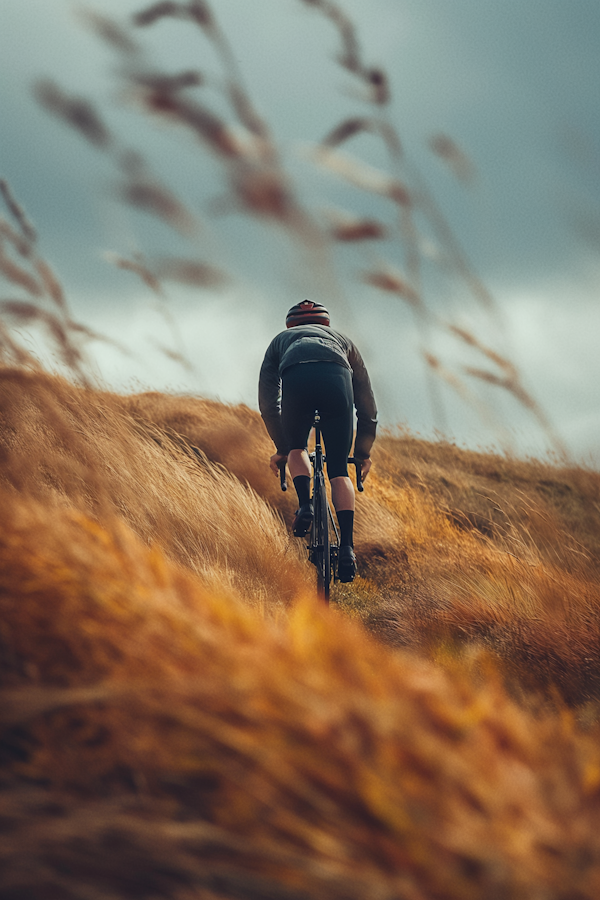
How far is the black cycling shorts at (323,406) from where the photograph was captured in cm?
376

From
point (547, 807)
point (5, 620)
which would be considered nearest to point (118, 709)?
point (5, 620)

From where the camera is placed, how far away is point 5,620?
1239 millimetres

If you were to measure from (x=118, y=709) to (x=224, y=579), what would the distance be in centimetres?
229

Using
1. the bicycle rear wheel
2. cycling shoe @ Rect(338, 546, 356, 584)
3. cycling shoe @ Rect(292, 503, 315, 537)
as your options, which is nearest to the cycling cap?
the bicycle rear wheel

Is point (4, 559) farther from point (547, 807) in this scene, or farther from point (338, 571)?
point (338, 571)

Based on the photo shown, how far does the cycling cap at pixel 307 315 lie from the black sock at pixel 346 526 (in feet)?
4.48

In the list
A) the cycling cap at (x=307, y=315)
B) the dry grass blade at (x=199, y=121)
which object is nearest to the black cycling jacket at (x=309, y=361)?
the cycling cap at (x=307, y=315)

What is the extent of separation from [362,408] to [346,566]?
1216mm

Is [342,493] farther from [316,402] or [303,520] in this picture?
[316,402]

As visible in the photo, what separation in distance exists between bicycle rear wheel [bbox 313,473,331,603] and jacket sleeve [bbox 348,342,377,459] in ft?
1.23

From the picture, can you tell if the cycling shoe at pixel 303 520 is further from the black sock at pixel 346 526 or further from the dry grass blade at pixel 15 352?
the dry grass blade at pixel 15 352

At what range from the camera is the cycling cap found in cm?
428

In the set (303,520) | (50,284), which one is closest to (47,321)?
(50,284)

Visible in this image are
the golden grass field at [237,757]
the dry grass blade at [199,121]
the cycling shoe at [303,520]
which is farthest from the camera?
the cycling shoe at [303,520]
